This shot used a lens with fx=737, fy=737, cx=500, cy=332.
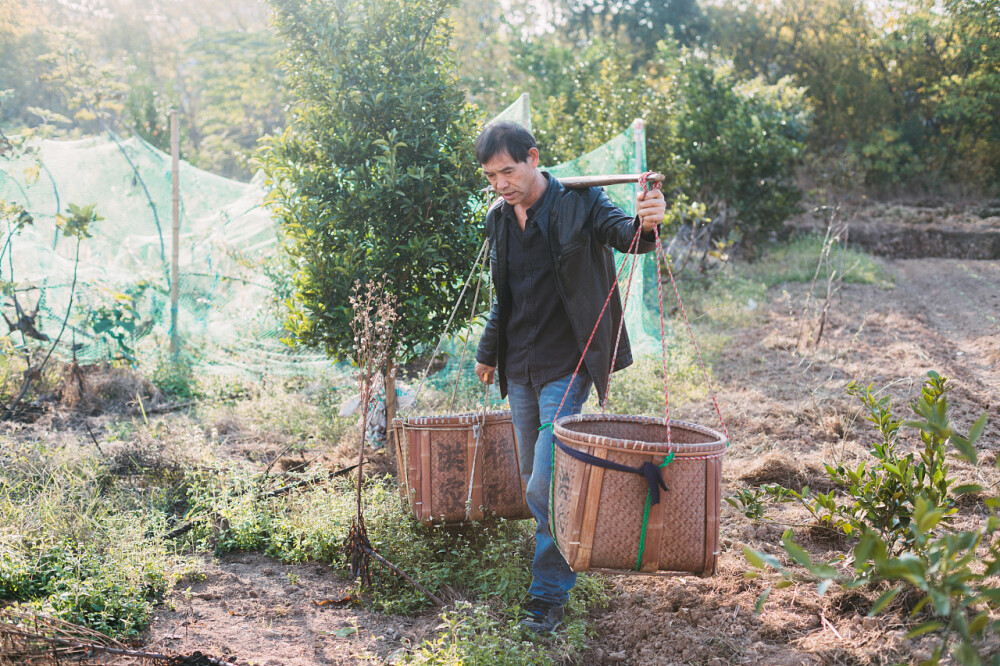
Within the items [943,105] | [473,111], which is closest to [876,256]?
[943,105]

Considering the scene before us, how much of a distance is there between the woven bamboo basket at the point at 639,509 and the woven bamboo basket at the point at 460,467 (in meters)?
0.97

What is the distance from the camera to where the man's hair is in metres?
2.56

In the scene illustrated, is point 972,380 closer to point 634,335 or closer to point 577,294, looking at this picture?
point 634,335

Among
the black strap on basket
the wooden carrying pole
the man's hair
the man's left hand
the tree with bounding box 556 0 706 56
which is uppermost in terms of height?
the tree with bounding box 556 0 706 56

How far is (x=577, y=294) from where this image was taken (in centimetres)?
265

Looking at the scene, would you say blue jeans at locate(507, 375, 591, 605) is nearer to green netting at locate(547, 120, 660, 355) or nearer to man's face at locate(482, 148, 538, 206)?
man's face at locate(482, 148, 538, 206)

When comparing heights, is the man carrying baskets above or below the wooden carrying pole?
below

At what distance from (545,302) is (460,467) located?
0.89m

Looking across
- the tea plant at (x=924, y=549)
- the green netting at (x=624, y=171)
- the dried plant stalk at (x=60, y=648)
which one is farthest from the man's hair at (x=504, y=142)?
the green netting at (x=624, y=171)

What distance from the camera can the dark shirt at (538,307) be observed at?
273 centimetres

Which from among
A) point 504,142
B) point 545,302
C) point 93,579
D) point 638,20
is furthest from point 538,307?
point 638,20

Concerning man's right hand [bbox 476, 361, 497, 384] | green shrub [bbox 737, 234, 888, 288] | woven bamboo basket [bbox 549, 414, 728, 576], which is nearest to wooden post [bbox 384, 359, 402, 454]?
man's right hand [bbox 476, 361, 497, 384]

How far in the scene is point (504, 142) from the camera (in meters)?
2.56

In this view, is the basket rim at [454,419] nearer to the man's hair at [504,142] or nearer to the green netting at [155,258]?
the man's hair at [504,142]
